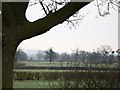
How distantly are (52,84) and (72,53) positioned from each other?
4.77 ft

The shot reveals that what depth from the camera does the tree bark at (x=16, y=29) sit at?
32.7 feet

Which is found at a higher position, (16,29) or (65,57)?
(16,29)

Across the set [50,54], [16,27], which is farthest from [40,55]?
[16,27]

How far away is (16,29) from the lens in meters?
10.2

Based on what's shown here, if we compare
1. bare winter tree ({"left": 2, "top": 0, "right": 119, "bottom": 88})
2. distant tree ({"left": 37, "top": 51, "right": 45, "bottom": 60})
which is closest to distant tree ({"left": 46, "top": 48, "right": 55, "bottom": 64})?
distant tree ({"left": 37, "top": 51, "right": 45, "bottom": 60})

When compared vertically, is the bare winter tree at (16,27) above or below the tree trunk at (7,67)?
above

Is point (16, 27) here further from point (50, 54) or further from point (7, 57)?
point (50, 54)

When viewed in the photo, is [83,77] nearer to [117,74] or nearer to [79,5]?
[117,74]

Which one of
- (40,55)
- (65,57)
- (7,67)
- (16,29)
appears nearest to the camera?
(7,67)

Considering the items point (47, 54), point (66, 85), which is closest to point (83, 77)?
point (66, 85)

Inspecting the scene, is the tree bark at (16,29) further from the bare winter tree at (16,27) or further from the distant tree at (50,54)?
the distant tree at (50,54)

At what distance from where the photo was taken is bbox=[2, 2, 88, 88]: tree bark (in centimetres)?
997

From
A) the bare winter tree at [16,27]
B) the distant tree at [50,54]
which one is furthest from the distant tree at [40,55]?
the bare winter tree at [16,27]

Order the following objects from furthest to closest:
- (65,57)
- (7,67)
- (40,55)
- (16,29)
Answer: (40,55), (65,57), (16,29), (7,67)
